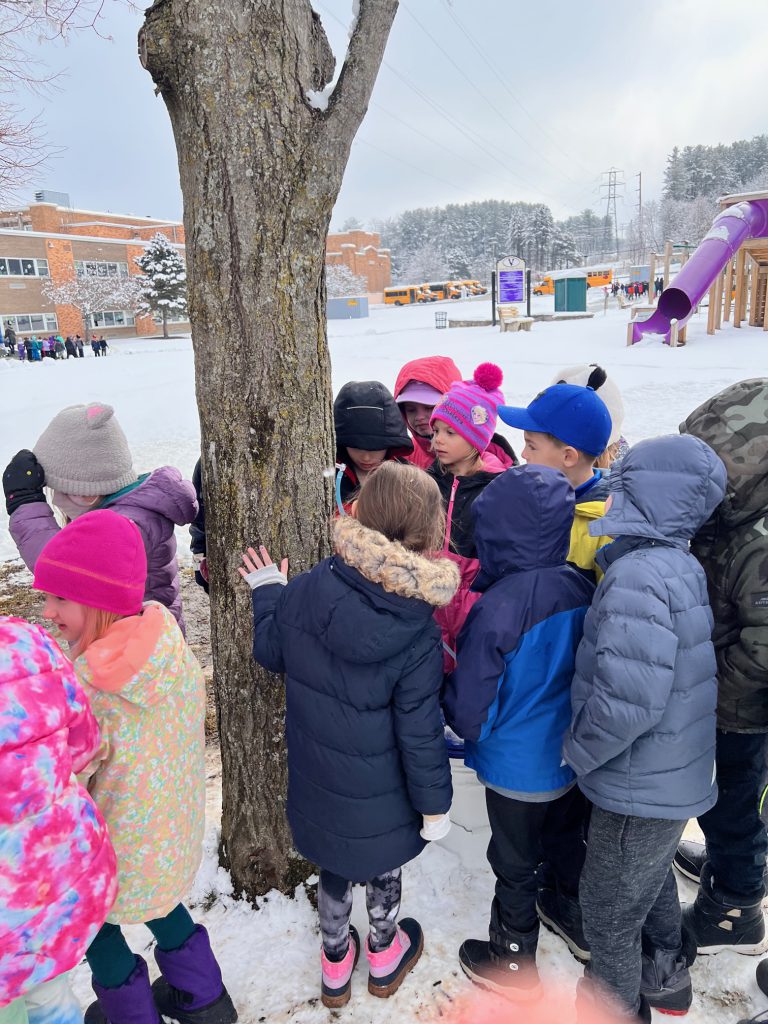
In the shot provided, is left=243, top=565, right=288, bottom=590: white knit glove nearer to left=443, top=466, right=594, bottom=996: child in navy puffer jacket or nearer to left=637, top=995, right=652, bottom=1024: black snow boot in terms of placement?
left=443, top=466, right=594, bottom=996: child in navy puffer jacket

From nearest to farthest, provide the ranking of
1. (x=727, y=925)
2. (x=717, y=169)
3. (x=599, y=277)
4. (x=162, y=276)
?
1. (x=727, y=925)
2. (x=162, y=276)
3. (x=599, y=277)
4. (x=717, y=169)

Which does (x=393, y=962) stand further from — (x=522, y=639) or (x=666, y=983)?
(x=522, y=639)

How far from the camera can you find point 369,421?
2.94 metres

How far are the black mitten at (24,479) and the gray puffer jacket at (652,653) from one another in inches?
83.7

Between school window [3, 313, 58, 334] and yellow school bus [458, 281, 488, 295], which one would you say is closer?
school window [3, 313, 58, 334]

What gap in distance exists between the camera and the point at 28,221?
163 ft

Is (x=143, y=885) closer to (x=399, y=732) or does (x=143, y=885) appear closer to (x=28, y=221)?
(x=399, y=732)

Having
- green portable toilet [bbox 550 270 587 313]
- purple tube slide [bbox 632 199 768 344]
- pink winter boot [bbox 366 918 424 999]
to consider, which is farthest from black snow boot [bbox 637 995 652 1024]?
green portable toilet [bbox 550 270 587 313]

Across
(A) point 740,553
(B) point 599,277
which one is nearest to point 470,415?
(A) point 740,553

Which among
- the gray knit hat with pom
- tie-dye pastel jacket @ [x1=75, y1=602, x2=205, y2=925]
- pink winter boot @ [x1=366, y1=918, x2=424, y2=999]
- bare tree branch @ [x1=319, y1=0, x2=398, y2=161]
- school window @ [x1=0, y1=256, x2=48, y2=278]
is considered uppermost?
school window @ [x1=0, y1=256, x2=48, y2=278]

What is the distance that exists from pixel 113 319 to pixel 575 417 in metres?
54.8

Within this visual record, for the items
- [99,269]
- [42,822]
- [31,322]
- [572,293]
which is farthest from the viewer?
[99,269]

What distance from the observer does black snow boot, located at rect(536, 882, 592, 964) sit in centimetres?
225

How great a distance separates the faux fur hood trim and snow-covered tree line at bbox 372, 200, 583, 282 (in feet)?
287
